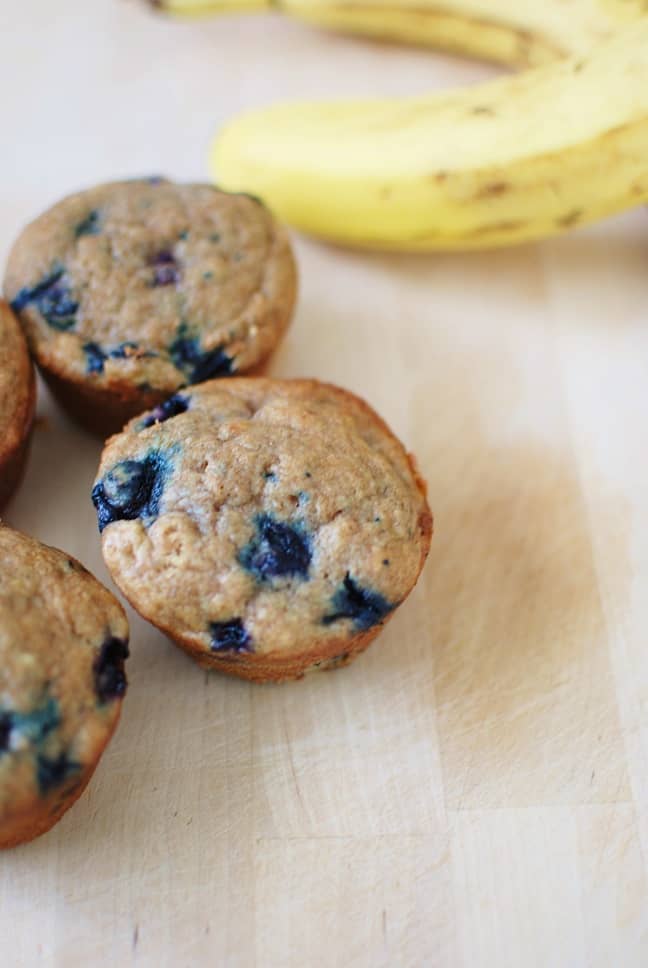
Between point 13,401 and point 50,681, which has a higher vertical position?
point 13,401

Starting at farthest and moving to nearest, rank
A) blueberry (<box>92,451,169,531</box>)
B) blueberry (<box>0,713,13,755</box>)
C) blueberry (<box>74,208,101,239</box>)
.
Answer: blueberry (<box>74,208,101,239</box>) → blueberry (<box>92,451,169,531</box>) → blueberry (<box>0,713,13,755</box>)

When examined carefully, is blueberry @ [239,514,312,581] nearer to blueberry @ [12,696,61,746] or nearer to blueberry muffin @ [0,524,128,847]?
blueberry muffin @ [0,524,128,847]

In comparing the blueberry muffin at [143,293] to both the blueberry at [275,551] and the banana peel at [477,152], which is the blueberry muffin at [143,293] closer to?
the banana peel at [477,152]

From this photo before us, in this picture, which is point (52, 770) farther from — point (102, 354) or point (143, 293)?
point (143, 293)

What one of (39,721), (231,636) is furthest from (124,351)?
(39,721)

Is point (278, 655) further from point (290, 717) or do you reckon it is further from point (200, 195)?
point (200, 195)

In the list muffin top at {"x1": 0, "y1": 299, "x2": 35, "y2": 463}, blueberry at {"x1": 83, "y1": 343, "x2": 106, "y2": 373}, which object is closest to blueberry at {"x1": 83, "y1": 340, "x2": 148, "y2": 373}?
blueberry at {"x1": 83, "y1": 343, "x2": 106, "y2": 373}

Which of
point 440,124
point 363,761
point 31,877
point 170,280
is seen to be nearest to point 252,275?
point 170,280
